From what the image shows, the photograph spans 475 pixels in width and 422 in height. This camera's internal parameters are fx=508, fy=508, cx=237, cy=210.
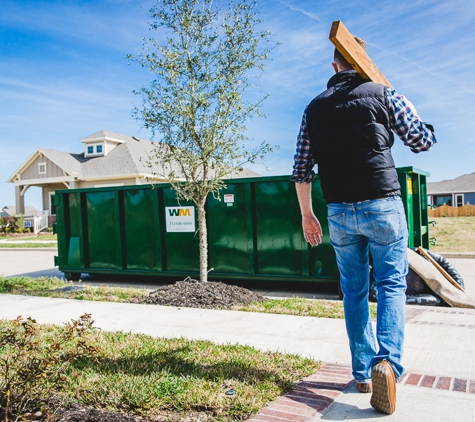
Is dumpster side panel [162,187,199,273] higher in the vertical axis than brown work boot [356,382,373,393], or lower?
higher

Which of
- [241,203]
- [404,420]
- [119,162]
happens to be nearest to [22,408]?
[404,420]

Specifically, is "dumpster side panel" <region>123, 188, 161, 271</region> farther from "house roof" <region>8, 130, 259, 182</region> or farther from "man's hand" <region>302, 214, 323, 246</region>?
"house roof" <region>8, 130, 259, 182</region>

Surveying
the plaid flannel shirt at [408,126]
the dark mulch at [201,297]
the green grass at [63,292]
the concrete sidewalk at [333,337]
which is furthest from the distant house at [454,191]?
the plaid flannel shirt at [408,126]

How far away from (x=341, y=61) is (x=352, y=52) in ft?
0.77

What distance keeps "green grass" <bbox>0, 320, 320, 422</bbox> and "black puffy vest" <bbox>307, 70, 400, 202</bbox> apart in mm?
1406

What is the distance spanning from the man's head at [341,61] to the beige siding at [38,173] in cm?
3190

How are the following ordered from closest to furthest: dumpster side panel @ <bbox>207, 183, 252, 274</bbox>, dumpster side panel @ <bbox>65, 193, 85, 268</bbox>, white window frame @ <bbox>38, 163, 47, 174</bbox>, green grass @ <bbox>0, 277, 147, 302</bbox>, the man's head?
1. the man's head
2. green grass @ <bbox>0, 277, 147, 302</bbox>
3. dumpster side panel @ <bbox>207, 183, 252, 274</bbox>
4. dumpster side panel @ <bbox>65, 193, 85, 268</bbox>
5. white window frame @ <bbox>38, 163, 47, 174</bbox>

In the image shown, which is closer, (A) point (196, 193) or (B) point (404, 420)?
(B) point (404, 420)

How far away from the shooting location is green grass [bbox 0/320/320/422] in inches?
→ 124

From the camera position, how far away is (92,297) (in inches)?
308

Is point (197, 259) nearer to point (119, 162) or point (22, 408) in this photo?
point (22, 408)

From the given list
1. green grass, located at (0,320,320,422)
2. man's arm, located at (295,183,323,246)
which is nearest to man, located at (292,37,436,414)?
man's arm, located at (295,183,323,246)

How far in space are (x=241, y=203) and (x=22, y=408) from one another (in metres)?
6.02

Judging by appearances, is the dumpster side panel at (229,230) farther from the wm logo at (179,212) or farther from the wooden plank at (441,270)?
the wooden plank at (441,270)
